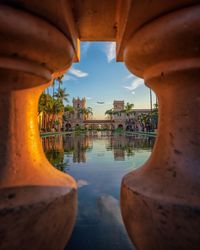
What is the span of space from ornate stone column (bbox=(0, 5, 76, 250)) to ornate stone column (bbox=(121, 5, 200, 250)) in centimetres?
37

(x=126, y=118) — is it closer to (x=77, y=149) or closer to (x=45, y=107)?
(x=45, y=107)

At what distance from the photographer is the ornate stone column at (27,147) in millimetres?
815

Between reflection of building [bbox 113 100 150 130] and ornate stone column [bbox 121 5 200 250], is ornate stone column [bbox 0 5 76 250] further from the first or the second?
reflection of building [bbox 113 100 150 130]

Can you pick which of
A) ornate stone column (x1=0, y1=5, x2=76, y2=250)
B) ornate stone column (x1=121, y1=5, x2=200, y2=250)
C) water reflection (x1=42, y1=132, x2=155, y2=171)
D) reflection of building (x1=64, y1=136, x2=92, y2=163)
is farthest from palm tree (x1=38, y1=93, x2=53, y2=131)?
ornate stone column (x1=121, y1=5, x2=200, y2=250)

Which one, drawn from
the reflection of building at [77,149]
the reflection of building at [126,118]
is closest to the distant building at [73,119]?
the reflection of building at [126,118]

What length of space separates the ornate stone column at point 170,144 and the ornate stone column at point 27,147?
1.23 feet

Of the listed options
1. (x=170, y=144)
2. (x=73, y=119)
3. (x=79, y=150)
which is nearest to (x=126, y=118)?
(x=73, y=119)

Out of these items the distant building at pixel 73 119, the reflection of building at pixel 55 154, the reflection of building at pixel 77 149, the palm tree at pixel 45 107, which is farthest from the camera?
the distant building at pixel 73 119

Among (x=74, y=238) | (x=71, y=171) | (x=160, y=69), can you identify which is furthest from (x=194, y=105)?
(x=71, y=171)

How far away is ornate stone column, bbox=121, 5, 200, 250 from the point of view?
810 mm

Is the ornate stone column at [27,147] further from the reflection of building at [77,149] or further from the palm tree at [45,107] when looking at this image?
the palm tree at [45,107]

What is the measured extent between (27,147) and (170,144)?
766 millimetres

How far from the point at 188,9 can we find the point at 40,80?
0.79 m

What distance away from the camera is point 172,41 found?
2.84ft
